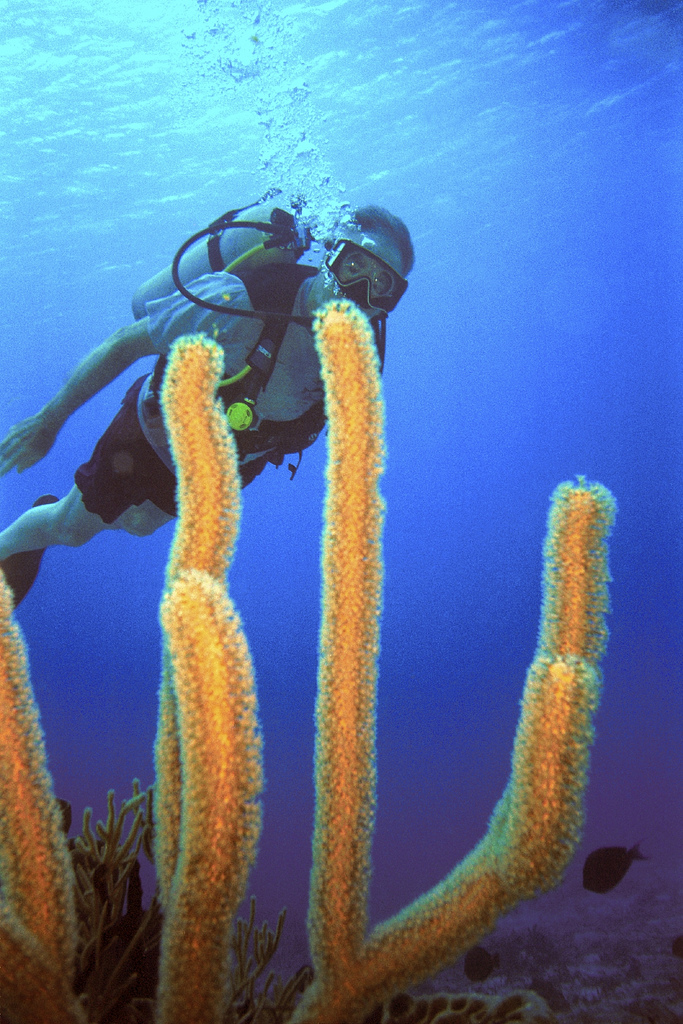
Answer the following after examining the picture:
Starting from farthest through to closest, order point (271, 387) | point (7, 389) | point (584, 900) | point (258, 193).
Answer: point (7, 389), point (258, 193), point (584, 900), point (271, 387)

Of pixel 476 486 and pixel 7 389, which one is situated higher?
pixel 7 389

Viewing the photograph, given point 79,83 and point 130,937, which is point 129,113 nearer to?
point 79,83

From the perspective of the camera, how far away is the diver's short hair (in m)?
3.15

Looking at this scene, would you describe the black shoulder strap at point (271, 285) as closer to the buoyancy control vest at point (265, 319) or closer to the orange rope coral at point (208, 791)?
the buoyancy control vest at point (265, 319)

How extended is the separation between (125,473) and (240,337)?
1235 mm

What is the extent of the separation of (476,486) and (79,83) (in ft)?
101

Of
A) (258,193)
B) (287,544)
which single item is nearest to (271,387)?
(258,193)

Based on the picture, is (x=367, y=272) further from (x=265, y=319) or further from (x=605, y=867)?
(x=605, y=867)

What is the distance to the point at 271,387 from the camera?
9.91 feet

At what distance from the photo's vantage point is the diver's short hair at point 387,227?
3.15 m

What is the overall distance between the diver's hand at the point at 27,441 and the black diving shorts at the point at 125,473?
335 mm

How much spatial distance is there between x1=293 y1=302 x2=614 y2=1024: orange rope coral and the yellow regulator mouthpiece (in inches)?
50.5

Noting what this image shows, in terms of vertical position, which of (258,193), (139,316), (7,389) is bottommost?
(139,316)

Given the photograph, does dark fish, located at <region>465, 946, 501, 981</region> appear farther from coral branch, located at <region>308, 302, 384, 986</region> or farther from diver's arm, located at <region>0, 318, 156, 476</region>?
diver's arm, located at <region>0, 318, 156, 476</region>
